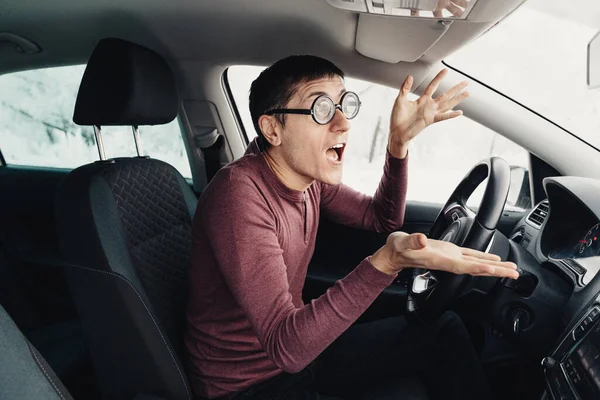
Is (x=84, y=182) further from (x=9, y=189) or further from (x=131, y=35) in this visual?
(x=9, y=189)

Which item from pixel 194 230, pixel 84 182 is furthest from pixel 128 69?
pixel 194 230

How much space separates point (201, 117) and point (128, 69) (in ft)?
2.98

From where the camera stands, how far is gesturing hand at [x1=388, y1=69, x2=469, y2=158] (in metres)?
1.37

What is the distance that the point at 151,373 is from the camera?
48.6 inches

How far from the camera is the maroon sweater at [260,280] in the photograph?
3.26ft

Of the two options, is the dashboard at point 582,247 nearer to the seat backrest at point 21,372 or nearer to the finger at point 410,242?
the finger at point 410,242

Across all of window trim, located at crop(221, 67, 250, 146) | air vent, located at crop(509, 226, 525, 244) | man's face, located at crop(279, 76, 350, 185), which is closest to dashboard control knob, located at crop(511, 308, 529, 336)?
air vent, located at crop(509, 226, 525, 244)

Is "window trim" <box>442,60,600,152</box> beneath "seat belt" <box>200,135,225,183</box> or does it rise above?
above

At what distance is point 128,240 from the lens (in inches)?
52.4

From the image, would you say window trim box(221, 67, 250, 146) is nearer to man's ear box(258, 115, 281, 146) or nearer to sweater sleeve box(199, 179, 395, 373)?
man's ear box(258, 115, 281, 146)

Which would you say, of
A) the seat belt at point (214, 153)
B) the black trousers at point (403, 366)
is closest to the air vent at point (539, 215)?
the black trousers at point (403, 366)

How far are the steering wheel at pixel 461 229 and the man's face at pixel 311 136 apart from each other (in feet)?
1.41

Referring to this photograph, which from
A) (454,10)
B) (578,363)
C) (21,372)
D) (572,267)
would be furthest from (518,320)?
(21,372)

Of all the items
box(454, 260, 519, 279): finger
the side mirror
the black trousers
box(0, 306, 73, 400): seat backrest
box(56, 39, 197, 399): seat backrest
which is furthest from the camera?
the side mirror
